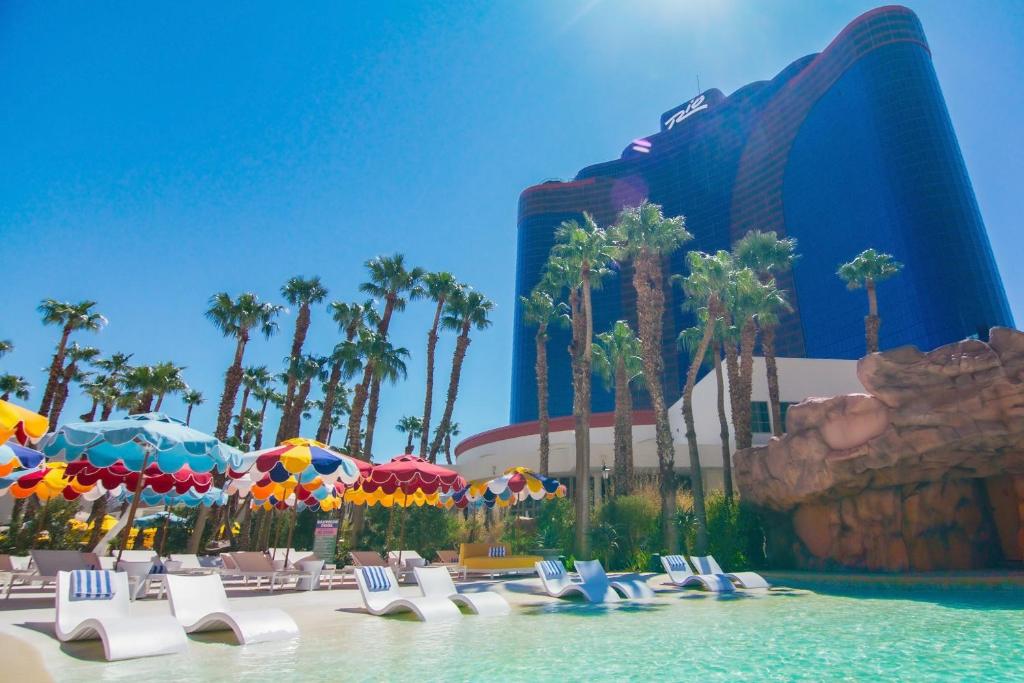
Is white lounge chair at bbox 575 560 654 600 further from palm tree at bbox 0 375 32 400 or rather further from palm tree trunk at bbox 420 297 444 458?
palm tree at bbox 0 375 32 400

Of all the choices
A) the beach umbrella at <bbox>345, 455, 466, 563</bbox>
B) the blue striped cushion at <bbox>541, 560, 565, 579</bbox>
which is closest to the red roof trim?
the beach umbrella at <bbox>345, 455, 466, 563</bbox>

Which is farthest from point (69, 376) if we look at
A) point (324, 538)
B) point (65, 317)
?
point (324, 538)

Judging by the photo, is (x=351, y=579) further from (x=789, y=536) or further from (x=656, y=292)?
(x=656, y=292)

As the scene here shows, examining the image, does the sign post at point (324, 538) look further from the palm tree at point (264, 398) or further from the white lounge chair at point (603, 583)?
the palm tree at point (264, 398)

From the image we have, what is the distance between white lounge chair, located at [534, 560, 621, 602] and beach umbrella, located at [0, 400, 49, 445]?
362 inches

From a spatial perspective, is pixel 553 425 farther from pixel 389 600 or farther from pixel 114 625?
pixel 114 625

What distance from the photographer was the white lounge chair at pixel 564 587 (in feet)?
39.8

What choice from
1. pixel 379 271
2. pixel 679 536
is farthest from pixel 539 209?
pixel 679 536

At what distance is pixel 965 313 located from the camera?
5119cm

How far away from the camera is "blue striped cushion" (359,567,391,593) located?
10.5 m

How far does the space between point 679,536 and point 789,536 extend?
345 centimetres

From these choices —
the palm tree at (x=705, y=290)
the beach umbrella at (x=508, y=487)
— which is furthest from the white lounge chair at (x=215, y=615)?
the palm tree at (x=705, y=290)

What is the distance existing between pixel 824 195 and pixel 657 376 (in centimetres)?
5801

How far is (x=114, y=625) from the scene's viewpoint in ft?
21.1
